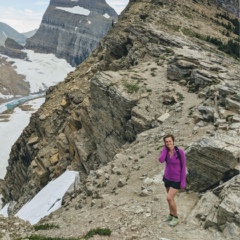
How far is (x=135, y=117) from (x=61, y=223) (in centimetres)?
1261

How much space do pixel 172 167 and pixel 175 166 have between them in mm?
107

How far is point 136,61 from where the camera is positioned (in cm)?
3950

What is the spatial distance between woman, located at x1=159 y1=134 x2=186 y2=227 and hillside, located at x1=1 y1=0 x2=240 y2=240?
4.12ft

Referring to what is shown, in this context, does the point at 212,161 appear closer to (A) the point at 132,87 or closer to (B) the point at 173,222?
(B) the point at 173,222

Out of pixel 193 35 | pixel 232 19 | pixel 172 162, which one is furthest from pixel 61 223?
pixel 232 19

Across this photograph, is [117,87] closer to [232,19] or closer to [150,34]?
[150,34]

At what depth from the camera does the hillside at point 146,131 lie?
12883 mm

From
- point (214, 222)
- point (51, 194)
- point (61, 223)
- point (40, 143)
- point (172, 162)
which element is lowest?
point (40, 143)

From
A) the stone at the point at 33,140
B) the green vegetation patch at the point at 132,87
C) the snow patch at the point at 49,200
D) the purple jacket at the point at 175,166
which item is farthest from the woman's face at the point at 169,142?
the stone at the point at 33,140

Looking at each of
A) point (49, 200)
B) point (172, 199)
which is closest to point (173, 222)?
point (172, 199)

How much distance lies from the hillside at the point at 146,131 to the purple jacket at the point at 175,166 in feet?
5.06

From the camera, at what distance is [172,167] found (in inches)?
456

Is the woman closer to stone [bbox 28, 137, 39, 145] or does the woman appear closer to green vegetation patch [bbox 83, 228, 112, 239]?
green vegetation patch [bbox 83, 228, 112, 239]

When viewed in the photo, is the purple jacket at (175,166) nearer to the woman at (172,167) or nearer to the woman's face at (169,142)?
the woman at (172,167)
